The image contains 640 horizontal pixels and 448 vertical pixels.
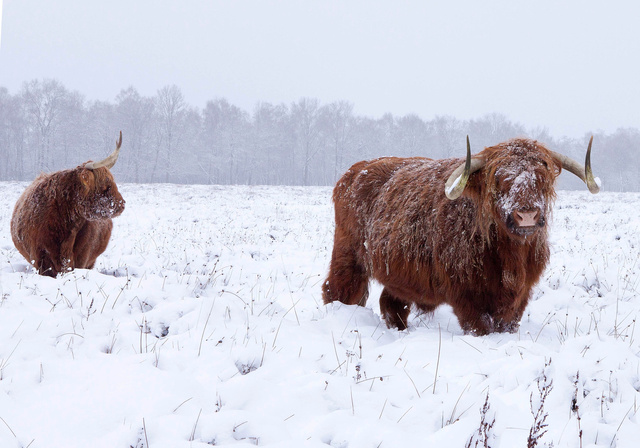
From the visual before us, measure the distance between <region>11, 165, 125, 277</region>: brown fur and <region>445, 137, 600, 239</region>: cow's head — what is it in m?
4.95

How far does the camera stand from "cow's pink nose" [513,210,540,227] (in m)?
3.08

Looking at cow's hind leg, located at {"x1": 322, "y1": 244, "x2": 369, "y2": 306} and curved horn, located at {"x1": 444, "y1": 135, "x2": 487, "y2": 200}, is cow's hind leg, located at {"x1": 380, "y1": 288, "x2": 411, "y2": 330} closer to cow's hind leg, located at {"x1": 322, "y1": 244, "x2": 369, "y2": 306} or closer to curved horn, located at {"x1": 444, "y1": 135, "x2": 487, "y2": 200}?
cow's hind leg, located at {"x1": 322, "y1": 244, "x2": 369, "y2": 306}

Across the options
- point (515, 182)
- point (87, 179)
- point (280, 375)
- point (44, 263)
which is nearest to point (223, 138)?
point (87, 179)

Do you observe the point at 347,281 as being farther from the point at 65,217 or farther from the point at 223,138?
the point at 223,138

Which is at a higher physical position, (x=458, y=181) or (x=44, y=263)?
(x=458, y=181)

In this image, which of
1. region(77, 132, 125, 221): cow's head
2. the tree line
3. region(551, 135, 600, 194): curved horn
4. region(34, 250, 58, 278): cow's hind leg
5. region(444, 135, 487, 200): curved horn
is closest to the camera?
region(444, 135, 487, 200): curved horn

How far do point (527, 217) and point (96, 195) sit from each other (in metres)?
5.60

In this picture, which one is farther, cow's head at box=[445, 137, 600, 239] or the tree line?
the tree line

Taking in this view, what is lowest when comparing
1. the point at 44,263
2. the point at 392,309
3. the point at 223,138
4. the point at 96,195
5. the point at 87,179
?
the point at 392,309

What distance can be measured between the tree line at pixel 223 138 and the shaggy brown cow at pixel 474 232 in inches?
1664

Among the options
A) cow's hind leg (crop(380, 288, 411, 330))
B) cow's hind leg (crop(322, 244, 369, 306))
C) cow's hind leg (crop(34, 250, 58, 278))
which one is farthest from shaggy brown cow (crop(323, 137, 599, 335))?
cow's hind leg (crop(34, 250, 58, 278))

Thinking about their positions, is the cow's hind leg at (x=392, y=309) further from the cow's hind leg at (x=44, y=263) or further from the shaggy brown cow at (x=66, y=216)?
the cow's hind leg at (x=44, y=263)

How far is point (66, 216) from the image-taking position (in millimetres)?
6074

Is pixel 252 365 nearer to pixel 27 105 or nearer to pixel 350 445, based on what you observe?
pixel 350 445
